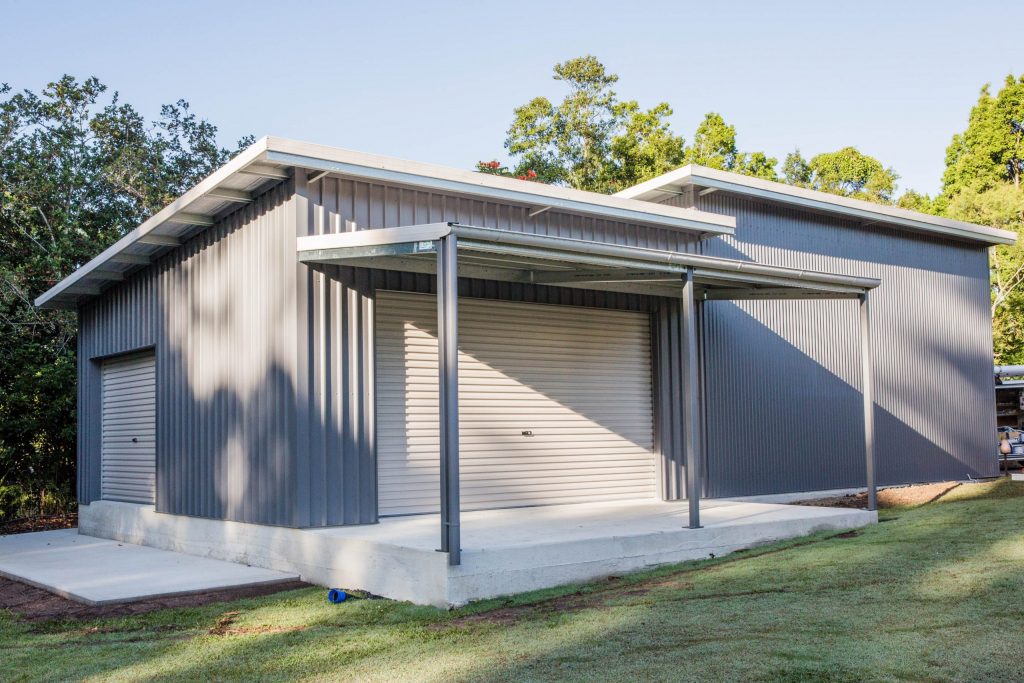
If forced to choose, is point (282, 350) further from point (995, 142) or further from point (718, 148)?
point (995, 142)

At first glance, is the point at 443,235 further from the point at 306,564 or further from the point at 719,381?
the point at 719,381

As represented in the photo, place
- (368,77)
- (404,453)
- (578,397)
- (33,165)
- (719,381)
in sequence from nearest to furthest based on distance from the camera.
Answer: (404,453) < (578,397) < (719,381) < (33,165) < (368,77)

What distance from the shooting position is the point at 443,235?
273 inches

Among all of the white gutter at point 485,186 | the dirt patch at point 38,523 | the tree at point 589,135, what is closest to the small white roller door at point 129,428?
the dirt patch at point 38,523

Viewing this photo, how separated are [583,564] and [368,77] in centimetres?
1754

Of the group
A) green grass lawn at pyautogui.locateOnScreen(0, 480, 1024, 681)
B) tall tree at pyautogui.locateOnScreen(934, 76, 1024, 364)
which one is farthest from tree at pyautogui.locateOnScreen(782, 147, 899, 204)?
green grass lawn at pyautogui.locateOnScreen(0, 480, 1024, 681)

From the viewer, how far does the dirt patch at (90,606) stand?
712cm

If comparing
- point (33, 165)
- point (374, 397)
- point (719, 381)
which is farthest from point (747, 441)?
point (33, 165)

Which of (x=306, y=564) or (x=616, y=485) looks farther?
(x=616, y=485)

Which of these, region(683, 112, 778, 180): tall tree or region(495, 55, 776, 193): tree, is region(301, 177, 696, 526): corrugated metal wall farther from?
region(683, 112, 778, 180): tall tree

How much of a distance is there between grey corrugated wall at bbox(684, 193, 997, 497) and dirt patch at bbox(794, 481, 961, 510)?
0.70 meters

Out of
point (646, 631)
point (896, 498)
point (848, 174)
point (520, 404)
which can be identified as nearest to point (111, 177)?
point (520, 404)

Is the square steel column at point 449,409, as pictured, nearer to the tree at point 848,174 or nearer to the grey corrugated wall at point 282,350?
the grey corrugated wall at point 282,350

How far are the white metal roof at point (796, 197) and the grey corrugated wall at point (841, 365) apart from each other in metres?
0.26
